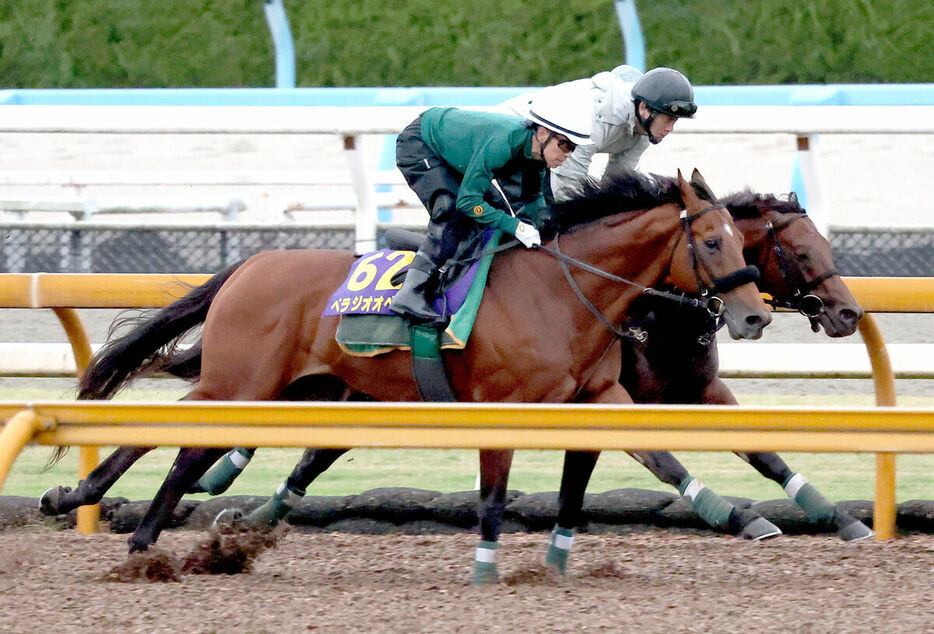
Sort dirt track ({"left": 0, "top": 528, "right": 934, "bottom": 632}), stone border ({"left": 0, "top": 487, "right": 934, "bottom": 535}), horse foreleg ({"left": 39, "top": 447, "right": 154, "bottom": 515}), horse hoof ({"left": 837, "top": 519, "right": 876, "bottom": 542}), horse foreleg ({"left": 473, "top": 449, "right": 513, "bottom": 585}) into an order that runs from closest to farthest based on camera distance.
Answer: dirt track ({"left": 0, "top": 528, "right": 934, "bottom": 632})
horse foreleg ({"left": 473, "top": 449, "right": 513, "bottom": 585})
horse foreleg ({"left": 39, "top": 447, "right": 154, "bottom": 515})
horse hoof ({"left": 837, "top": 519, "right": 876, "bottom": 542})
stone border ({"left": 0, "top": 487, "right": 934, "bottom": 535})

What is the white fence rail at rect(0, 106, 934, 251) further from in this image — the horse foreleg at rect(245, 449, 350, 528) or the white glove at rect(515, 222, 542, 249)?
the white glove at rect(515, 222, 542, 249)

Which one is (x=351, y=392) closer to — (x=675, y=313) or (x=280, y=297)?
(x=280, y=297)

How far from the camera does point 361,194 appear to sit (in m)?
5.61

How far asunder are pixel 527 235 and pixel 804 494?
1.30 metres

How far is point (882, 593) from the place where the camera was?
3.76 metres

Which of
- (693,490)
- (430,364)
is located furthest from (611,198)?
(693,490)

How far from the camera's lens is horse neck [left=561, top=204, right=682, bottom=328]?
4348 mm

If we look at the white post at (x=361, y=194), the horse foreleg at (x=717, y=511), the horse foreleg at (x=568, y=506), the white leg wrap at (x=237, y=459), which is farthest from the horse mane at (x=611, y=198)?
the white leg wrap at (x=237, y=459)

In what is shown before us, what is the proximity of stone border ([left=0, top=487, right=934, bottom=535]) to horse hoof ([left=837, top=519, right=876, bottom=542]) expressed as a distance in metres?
0.19

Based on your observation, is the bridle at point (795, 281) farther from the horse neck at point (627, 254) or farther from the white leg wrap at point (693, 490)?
the white leg wrap at point (693, 490)

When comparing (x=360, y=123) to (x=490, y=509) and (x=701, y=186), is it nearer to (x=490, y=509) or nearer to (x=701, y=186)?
(x=701, y=186)

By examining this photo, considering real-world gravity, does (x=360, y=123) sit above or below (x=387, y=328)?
above

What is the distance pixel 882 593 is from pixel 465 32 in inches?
355

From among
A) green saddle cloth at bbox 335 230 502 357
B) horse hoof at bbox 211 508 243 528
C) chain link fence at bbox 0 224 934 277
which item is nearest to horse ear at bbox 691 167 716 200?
green saddle cloth at bbox 335 230 502 357
